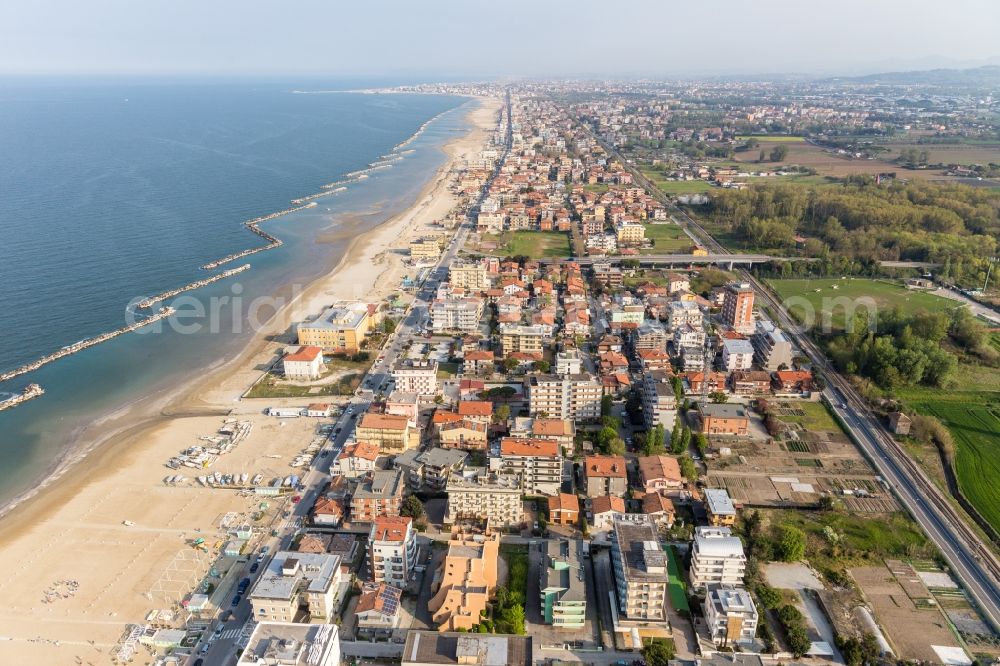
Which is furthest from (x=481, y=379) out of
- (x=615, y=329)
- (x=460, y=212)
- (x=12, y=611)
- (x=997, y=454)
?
(x=460, y=212)

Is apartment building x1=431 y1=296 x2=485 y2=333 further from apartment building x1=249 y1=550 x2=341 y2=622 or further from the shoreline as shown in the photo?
apartment building x1=249 y1=550 x2=341 y2=622

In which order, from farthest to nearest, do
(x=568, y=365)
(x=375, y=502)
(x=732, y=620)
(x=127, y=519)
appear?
(x=568, y=365), (x=127, y=519), (x=375, y=502), (x=732, y=620)

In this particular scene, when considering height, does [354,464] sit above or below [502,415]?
below

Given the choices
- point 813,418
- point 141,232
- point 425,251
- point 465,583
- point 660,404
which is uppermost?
point 141,232

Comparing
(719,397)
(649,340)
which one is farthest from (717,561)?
(649,340)

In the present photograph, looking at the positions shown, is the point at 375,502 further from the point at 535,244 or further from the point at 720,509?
the point at 535,244

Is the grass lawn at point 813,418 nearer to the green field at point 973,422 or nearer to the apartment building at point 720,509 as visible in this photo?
the green field at point 973,422
